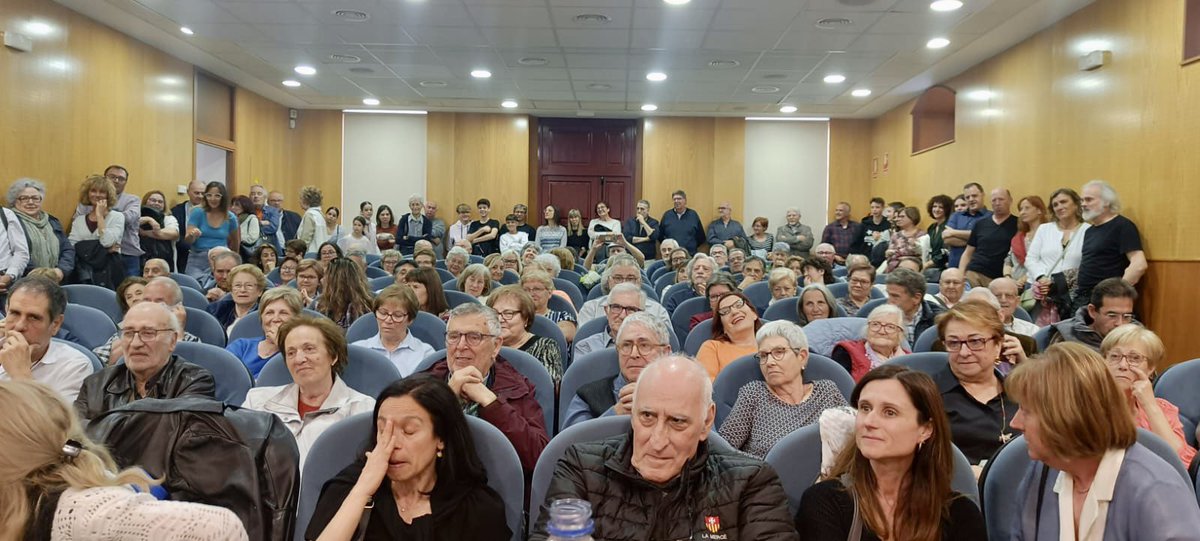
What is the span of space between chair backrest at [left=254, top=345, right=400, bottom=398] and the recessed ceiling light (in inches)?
237

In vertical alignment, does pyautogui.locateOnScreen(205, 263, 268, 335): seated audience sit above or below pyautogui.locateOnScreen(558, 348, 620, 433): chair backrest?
above

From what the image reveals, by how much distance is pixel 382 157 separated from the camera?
1478 cm

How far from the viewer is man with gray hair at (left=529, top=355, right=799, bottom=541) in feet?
6.60

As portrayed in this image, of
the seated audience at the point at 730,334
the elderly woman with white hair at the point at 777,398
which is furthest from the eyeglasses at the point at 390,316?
the elderly woman with white hair at the point at 777,398

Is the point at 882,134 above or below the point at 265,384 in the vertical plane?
above

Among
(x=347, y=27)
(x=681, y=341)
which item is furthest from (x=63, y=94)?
(x=681, y=341)

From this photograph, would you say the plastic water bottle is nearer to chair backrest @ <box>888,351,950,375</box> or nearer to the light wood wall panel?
chair backrest @ <box>888,351,950,375</box>

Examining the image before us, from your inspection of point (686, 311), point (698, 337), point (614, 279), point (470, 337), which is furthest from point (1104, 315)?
point (470, 337)

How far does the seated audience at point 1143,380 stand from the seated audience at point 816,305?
175 cm

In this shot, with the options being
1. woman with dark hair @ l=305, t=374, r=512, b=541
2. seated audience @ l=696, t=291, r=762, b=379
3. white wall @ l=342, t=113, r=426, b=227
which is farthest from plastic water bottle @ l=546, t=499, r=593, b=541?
white wall @ l=342, t=113, r=426, b=227

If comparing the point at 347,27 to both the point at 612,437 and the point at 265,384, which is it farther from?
the point at 612,437

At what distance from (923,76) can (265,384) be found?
31.2ft

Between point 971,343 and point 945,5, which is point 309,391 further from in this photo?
point 945,5

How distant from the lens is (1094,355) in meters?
1.94
